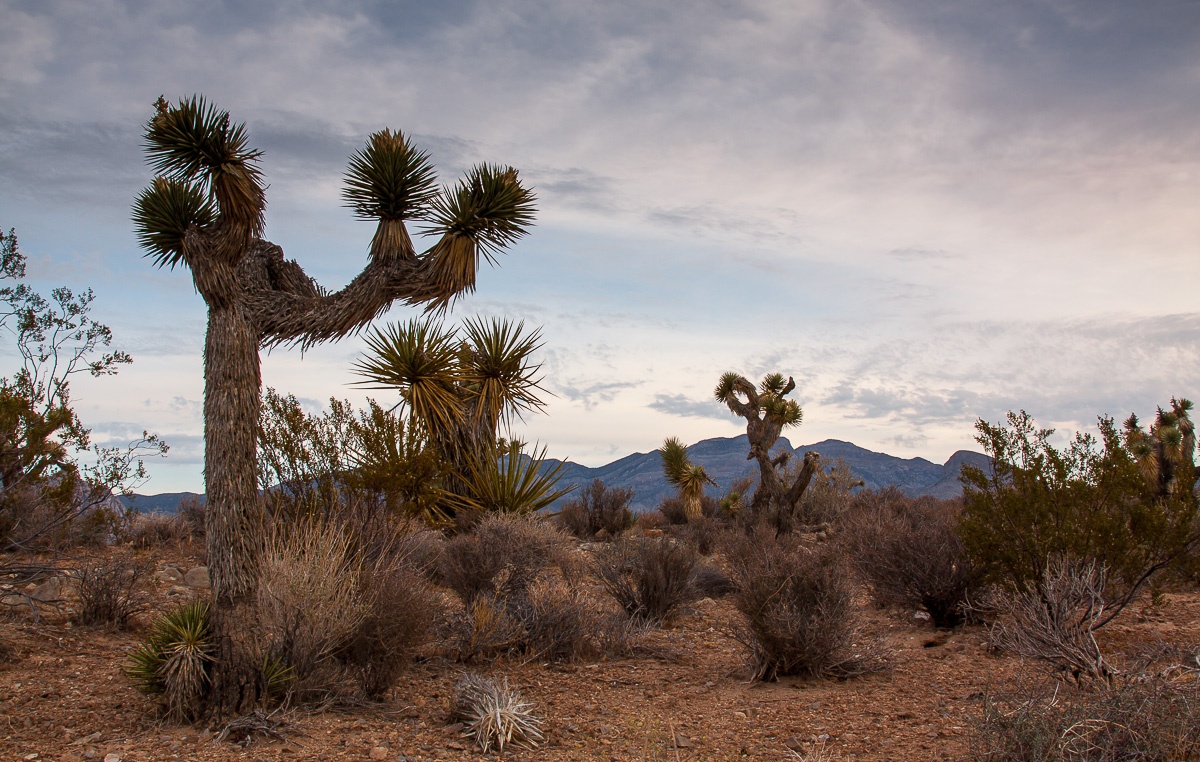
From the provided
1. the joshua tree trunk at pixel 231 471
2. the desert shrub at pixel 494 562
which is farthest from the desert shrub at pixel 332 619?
the desert shrub at pixel 494 562

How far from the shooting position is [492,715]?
5.45 m

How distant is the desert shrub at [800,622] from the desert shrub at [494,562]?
2.76 m

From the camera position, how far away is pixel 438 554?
416 inches

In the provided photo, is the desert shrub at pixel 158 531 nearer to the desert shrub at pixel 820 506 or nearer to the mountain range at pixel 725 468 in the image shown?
the desert shrub at pixel 820 506

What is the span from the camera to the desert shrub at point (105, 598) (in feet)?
27.1

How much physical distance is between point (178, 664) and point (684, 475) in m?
21.7

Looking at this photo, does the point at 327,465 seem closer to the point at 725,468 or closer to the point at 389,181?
the point at 389,181

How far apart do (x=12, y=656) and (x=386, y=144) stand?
232 inches

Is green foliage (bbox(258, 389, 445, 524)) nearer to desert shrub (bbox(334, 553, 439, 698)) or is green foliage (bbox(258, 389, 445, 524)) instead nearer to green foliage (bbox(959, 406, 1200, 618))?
desert shrub (bbox(334, 553, 439, 698))

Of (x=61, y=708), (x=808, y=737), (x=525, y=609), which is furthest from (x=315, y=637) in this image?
(x=808, y=737)

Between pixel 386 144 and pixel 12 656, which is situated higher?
pixel 386 144

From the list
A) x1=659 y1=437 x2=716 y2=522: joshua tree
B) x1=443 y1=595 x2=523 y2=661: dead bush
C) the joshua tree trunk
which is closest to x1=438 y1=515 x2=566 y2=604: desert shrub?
x1=443 y1=595 x2=523 y2=661: dead bush

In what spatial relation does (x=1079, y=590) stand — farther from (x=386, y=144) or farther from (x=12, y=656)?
(x=12, y=656)

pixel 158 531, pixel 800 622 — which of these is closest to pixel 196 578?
pixel 158 531
